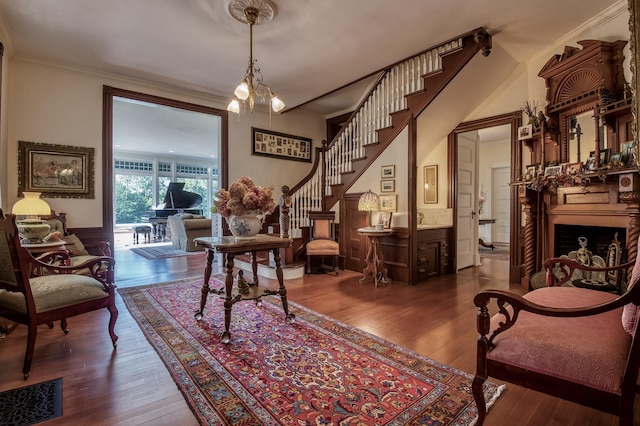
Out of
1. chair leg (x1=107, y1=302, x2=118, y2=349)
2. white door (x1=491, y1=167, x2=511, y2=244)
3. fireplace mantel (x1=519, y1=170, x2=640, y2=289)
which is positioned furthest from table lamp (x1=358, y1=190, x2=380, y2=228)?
white door (x1=491, y1=167, x2=511, y2=244)

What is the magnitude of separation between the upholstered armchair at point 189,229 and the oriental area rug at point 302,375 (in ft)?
15.5

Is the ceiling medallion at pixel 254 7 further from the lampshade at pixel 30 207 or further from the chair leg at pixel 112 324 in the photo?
the chair leg at pixel 112 324

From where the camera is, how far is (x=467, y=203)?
552 centimetres

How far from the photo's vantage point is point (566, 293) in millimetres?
1822

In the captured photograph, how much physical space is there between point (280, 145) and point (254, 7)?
3.60 meters

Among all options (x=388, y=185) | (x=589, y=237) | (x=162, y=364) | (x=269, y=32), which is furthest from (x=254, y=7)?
(x=589, y=237)

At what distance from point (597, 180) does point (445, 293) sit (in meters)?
2.03

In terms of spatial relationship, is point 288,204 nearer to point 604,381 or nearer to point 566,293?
point 566,293

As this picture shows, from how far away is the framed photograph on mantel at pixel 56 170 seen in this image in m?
4.11

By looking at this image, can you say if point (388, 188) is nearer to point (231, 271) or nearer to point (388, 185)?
point (388, 185)

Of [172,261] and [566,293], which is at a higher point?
[566,293]

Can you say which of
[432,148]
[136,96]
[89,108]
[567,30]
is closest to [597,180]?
[567,30]

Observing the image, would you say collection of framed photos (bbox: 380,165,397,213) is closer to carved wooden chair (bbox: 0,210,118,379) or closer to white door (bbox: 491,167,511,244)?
carved wooden chair (bbox: 0,210,118,379)

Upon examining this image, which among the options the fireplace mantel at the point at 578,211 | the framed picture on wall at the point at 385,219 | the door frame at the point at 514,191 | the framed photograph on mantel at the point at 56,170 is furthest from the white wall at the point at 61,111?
the fireplace mantel at the point at 578,211
